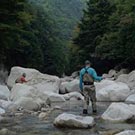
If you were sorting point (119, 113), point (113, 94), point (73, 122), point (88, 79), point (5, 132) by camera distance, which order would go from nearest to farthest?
point (5, 132)
point (73, 122)
point (119, 113)
point (88, 79)
point (113, 94)

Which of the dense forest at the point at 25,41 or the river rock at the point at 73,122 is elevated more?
the dense forest at the point at 25,41

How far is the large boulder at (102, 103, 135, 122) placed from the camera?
12.8 m

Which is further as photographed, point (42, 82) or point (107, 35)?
point (107, 35)

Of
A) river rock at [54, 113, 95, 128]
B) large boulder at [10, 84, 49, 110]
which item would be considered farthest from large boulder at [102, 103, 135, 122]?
large boulder at [10, 84, 49, 110]

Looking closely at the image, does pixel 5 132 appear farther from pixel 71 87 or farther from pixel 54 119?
pixel 71 87

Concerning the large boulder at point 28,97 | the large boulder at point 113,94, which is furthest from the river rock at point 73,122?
the large boulder at point 113,94

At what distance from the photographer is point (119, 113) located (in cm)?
1306

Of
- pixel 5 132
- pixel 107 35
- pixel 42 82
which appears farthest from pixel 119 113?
pixel 107 35

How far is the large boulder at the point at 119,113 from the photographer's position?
12.8 metres

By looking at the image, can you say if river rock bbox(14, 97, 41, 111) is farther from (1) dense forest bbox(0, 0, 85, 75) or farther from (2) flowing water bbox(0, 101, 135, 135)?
(1) dense forest bbox(0, 0, 85, 75)

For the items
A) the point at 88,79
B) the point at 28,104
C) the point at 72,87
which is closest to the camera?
the point at 88,79

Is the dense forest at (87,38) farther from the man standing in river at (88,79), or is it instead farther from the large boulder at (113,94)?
the man standing in river at (88,79)

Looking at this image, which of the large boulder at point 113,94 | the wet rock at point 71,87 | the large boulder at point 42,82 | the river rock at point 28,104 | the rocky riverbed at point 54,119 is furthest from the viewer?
the wet rock at point 71,87

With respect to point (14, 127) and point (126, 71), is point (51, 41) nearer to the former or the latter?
point (126, 71)
